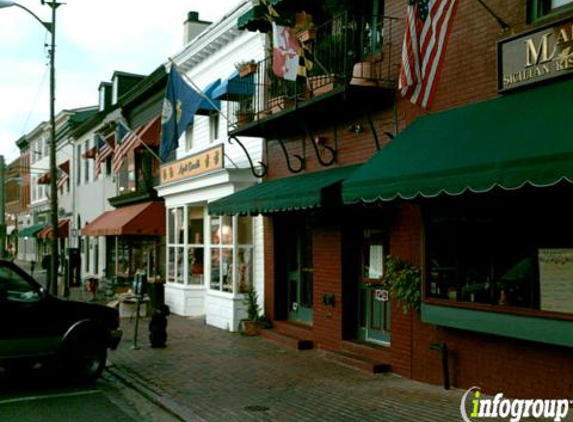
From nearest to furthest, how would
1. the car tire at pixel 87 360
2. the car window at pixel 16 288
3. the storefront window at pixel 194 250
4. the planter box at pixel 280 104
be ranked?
the car window at pixel 16 288, the car tire at pixel 87 360, the planter box at pixel 280 104, the storefront window at pixel 194 250

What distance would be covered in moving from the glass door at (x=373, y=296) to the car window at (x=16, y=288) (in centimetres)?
516

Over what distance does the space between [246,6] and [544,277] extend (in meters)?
10.1

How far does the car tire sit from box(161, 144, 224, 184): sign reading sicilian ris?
5.78m

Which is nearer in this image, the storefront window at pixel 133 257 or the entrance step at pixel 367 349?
the entrance step at pixel 367 349

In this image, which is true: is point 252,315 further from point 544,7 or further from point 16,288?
point 544,7

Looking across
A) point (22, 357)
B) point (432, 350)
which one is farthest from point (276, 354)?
point (22, 357)

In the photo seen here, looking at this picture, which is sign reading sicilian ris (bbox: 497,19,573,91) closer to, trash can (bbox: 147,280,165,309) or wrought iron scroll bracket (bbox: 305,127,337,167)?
wrought iron scroll bracket (bbox: 305,127,337,167)

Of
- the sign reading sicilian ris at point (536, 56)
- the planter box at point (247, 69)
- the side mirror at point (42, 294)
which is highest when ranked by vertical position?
the planter box at point (247, 69)

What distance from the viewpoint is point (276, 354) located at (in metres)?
11.9

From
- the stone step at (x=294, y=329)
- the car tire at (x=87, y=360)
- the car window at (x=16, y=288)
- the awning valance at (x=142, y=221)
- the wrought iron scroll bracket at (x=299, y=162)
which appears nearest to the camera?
the car window at (x=16, y=288)

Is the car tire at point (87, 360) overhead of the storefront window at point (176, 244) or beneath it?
beneath

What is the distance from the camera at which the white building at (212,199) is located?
49.3ft

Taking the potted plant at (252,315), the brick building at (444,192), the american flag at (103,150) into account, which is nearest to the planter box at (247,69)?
the brick building at (444,192)

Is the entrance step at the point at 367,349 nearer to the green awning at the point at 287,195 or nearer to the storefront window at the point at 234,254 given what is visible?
the green awning at the point at 287,195
